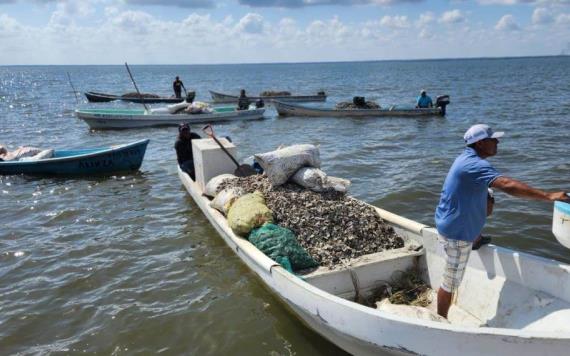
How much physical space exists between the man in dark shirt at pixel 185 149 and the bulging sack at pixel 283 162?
3777mm

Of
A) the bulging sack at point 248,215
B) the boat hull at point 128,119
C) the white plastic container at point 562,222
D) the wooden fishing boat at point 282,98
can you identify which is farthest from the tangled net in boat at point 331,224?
the wooden fishing boat at point 282,98

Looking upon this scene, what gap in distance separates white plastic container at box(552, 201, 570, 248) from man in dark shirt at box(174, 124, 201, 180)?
715cm

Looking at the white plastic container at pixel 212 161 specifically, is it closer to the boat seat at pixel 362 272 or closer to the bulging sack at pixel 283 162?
the bulging sack at pixel 283 162

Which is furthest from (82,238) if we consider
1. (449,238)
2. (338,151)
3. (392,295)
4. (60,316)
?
(338,151)

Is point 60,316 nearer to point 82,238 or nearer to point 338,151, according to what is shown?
point 82,238

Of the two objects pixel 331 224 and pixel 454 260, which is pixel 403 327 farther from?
pixel 331 224

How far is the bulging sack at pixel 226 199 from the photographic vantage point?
721cm

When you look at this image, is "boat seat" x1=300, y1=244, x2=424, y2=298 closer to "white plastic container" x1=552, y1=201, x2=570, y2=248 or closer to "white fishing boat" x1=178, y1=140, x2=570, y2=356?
"white fishing boat" x1=178, y1=140, x2=570, y2=356

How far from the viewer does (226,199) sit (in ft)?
24.0

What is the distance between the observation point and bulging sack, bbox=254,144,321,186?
6883 mm

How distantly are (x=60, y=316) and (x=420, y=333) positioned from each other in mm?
4591

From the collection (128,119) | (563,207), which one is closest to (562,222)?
(563,207)

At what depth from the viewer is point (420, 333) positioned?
3705 millimetres

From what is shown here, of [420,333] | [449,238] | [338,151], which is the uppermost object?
[449,238]
